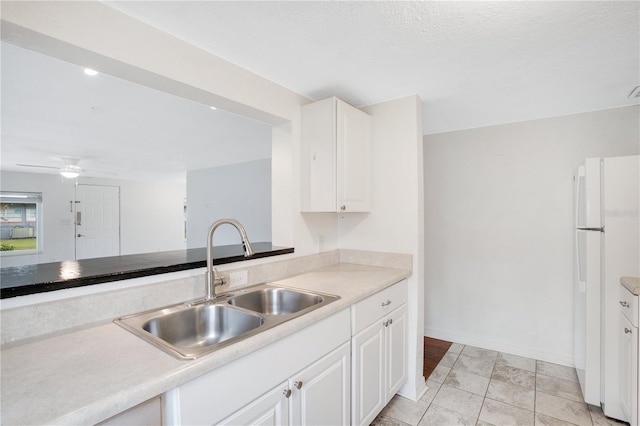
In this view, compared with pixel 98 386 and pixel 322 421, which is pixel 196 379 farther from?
pixel 322 421

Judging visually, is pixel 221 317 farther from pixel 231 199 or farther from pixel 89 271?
pixel 231 199

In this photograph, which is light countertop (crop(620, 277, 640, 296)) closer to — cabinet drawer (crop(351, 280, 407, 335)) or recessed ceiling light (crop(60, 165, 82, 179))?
cabinet drawer (crop(351, 280, 407, 335))

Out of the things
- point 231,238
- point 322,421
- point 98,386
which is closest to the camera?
point 98,386

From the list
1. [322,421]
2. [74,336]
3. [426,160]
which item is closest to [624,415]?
[322,421]

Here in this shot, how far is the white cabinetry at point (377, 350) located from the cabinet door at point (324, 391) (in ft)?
0.28

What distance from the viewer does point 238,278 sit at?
174 centimetres

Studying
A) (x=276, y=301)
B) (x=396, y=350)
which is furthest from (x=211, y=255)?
(x=396, y=350)

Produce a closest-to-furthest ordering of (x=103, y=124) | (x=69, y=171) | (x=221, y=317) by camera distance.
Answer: (x=221, y=317), (x=103, y=124), (x=69, y=171)

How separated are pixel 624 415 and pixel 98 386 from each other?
2768 mm

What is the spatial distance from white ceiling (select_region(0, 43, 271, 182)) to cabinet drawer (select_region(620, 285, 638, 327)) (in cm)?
302

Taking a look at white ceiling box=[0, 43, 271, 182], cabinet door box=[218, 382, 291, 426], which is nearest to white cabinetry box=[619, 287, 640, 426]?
cabinet door box=[218, 382, 291, 426]

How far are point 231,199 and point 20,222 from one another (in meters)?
4.15

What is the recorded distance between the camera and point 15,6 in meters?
1.00

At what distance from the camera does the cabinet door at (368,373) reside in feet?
5.34
